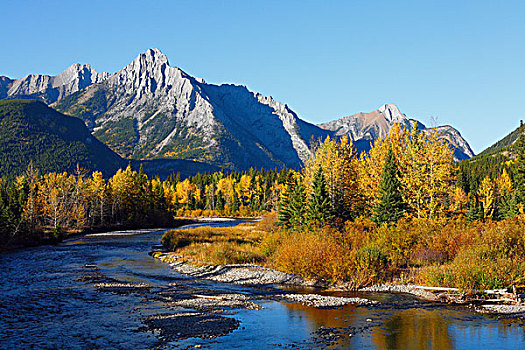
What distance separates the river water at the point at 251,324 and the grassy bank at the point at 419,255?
10.0 ft

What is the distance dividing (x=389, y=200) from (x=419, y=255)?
41.4 ft

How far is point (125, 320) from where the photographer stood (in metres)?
20.2

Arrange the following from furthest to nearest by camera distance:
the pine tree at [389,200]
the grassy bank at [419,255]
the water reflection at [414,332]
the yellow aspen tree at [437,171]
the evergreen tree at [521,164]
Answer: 1. the evergreen tree at [521,164]
2. the pine tree at [389,200]
3. the yellow aspen tree at [437,171]
4. the grassy bank at [419,255]
5. the water reflection at [414,332]

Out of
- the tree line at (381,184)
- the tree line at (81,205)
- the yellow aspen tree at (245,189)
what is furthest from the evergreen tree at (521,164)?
the yellow aspen tree at (245,189)

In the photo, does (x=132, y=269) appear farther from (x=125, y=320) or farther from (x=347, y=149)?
(x=347, y=149)

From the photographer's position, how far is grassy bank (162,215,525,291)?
79.9 ft

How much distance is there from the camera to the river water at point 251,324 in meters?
16.6

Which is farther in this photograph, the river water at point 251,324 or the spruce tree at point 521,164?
the spruce tree at point 521,164

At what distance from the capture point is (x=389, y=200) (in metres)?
44.6

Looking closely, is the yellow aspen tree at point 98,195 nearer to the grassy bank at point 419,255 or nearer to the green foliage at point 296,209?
the green foliage at point 296,209

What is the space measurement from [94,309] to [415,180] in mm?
32161

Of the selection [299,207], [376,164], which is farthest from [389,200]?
[299,207]

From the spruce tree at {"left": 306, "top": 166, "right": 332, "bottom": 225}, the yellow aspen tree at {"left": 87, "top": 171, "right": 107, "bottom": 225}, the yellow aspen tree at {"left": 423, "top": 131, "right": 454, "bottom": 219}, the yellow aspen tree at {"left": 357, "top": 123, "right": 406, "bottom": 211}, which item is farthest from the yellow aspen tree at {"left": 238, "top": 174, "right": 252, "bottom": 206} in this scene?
the yellow aspen tree at {"left": 423, "top": 131, "right": 454, "bottom": 219}

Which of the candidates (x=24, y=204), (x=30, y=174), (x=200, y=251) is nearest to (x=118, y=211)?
(x=30, y=174)
